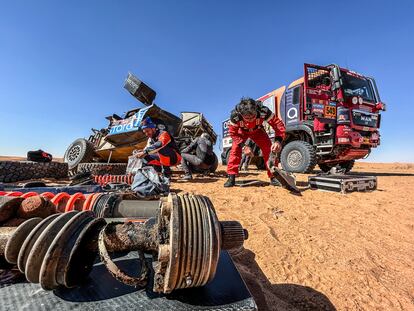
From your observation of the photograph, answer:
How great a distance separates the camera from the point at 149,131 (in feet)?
15.6

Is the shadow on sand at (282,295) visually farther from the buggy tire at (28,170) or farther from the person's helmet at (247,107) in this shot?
the buggy tire at (28,170)

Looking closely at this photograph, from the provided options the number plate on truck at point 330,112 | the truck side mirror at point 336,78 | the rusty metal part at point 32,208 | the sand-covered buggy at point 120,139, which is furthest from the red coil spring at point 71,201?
the truck side mirror at point 336,78

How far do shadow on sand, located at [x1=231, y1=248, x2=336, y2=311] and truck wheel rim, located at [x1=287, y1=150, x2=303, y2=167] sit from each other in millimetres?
5518

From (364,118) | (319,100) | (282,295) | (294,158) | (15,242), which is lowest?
(282,295)

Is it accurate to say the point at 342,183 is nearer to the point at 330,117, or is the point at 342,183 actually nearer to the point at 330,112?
the point at 330,117

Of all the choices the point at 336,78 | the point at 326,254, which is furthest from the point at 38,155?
the point at 336,78

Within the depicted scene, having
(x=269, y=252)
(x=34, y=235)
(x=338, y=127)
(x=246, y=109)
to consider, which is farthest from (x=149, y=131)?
(x=338, y=127)

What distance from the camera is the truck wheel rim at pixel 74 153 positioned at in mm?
6678

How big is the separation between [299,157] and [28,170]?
672 cm

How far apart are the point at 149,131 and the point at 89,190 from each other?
230 cm

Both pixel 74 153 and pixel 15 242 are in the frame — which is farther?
pixel 74 153

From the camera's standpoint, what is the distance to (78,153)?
666cm

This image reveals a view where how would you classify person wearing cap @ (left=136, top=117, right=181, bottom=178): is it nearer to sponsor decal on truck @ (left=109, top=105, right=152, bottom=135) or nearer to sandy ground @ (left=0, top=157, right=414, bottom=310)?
sponsor decal on truck @ (left=109, top=105, right=152, bottom=135)

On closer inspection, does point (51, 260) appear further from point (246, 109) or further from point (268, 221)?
point (246, 109)
